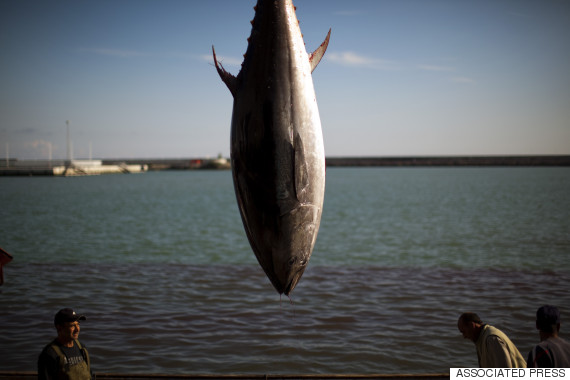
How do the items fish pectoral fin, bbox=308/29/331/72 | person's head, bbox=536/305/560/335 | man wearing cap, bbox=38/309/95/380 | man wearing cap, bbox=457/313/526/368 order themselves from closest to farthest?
fish pectoral fin, bbox=308/29/331/72, person's head, bbox=536/305/560/335, man wearing cap, bbox=38/309/95/380, man wearing cap, bbox=457/313/526/368

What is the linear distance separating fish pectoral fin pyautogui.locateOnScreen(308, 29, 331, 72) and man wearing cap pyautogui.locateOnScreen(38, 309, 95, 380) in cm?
359

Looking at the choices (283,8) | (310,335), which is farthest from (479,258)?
(283,8)

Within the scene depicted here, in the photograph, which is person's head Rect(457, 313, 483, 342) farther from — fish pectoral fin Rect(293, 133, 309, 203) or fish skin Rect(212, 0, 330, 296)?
fish pectoral fin Rect(293, 133, 309, 203)

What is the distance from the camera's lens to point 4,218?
191 feet

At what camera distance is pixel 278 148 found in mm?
2936

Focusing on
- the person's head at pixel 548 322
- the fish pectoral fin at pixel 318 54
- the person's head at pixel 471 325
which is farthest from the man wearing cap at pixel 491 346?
the fish pectoral fin at pixel 318 54

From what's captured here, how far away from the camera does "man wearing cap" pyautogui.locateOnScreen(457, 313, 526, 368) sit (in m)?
5.34

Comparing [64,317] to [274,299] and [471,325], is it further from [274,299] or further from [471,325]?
[274,299]

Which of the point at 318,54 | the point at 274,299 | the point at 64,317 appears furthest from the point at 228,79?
the point at 274,299

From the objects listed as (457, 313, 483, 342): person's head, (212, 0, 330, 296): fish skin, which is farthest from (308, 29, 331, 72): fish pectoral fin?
(457, 313, 483, 342): person's head

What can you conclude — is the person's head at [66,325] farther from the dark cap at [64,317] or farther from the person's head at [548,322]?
the person's head at [548,322]

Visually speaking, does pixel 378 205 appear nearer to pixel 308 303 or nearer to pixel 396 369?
pixel 308 303

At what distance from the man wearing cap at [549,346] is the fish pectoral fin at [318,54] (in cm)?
321

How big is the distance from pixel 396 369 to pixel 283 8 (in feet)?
35.7
